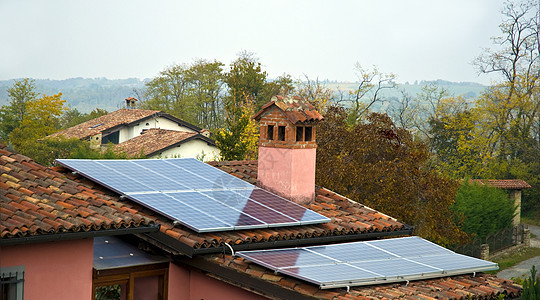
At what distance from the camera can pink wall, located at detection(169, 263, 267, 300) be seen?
37.8ft

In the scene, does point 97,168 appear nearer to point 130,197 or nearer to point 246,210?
point 130,197

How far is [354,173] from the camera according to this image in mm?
22438

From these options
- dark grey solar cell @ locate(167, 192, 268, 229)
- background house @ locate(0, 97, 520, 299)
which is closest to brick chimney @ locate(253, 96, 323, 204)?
background house @ locate(0, 97, 520, 299)

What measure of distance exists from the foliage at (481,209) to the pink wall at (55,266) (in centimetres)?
2693

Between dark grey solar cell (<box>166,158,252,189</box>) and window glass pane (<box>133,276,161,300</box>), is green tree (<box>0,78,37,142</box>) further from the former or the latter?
window glass pane (<box>133,276,161,300</box>)

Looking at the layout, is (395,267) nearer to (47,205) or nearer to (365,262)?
(365,262)

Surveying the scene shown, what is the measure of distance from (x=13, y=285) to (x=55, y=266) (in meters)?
0.70

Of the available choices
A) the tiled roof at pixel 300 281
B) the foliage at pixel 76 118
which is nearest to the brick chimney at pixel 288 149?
the tiled roof at pixel 300 281

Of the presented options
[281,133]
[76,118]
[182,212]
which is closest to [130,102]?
[76,118]

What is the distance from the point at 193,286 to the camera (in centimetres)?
1194

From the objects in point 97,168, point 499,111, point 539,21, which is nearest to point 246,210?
point 97,168

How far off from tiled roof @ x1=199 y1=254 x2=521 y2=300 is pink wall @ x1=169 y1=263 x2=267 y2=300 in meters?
0.71

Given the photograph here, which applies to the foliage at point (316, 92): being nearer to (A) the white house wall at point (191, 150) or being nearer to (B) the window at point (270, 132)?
(A) the white house wall at point (191, 150)

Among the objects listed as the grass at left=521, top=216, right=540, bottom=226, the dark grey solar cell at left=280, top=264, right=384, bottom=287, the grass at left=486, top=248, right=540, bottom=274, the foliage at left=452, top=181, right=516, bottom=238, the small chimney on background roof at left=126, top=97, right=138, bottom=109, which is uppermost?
the small chimney on background roof at left=126, top=97, right=138, bottom=109
